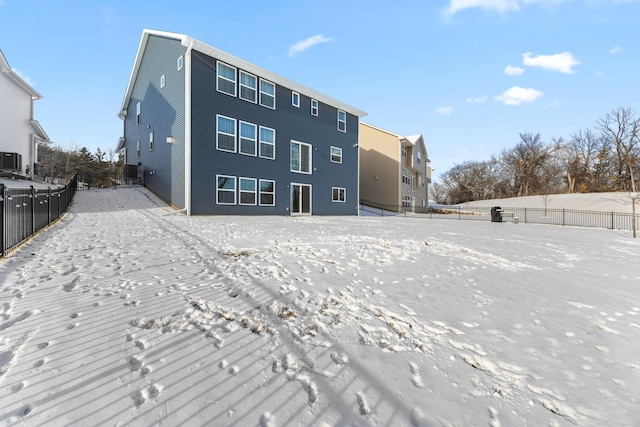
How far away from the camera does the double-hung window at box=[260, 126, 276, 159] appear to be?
16156mm

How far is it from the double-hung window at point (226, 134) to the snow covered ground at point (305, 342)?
9.58 metres

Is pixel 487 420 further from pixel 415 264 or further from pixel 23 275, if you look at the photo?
pixel 23 275

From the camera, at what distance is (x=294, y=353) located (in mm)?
2703

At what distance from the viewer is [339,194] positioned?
21.3 m

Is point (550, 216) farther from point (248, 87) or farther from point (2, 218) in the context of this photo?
point (2, 218)

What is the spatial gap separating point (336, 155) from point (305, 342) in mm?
18967

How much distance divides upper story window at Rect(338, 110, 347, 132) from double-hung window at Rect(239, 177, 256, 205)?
880cm

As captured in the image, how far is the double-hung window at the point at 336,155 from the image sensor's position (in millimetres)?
20719

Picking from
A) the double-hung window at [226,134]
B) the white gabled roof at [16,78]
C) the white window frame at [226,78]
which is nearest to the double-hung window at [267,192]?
the double-hung window at [226,134]

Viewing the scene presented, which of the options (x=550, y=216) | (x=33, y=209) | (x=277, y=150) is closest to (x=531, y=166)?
(x=550, y=216)

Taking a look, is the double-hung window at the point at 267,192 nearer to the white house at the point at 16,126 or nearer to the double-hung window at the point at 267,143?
the double-hung window at the point at 267,143

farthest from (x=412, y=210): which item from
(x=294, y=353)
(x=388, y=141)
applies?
(x=294, y=353)

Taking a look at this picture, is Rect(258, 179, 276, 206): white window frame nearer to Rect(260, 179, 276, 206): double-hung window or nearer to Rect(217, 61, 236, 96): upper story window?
Rect(260, 179, 276, 206): double-hung window

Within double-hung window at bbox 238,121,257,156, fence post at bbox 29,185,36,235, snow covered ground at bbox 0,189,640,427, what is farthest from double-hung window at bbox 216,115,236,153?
snow covered ground at bbox 0,189,640,427
